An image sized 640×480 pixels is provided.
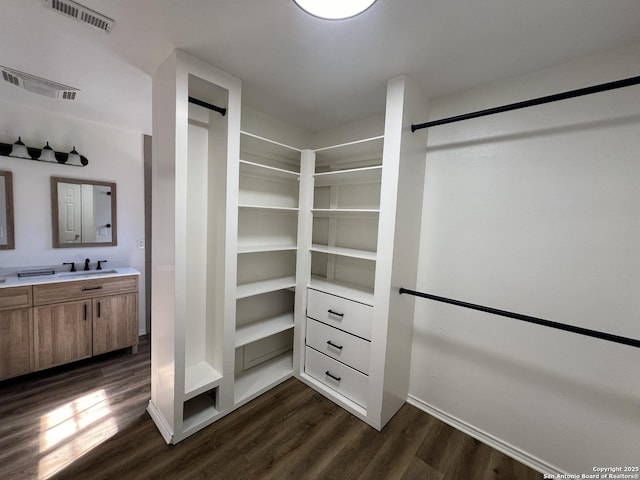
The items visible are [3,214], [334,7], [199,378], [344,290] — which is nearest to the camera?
[334,7]

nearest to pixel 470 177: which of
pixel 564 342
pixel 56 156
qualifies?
pixel 564 342

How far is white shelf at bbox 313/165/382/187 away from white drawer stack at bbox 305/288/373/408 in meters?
1.06

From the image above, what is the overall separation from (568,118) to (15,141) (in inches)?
176

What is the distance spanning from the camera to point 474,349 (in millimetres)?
1812

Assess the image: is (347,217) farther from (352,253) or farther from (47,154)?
(47,154)

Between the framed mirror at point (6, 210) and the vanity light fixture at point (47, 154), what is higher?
the vanity light fixture at point (47, 154)

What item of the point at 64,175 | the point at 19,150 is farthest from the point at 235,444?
the point at 19,150

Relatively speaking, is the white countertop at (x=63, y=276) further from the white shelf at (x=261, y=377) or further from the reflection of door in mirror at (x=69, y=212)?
the white shelf at (x=261, y=377)

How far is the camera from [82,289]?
2.43m

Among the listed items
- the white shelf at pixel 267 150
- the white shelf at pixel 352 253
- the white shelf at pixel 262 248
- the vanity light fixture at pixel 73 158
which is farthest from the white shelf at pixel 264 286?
the vanity light fixture at pixel 73 158

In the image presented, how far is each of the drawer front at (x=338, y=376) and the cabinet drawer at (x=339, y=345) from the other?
2.0 inches

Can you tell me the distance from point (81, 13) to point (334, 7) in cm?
126

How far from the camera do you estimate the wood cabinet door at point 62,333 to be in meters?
2.26

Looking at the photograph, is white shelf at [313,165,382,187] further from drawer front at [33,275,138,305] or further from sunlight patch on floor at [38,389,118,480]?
sunlight patch on floor at [38,389,118,480]
